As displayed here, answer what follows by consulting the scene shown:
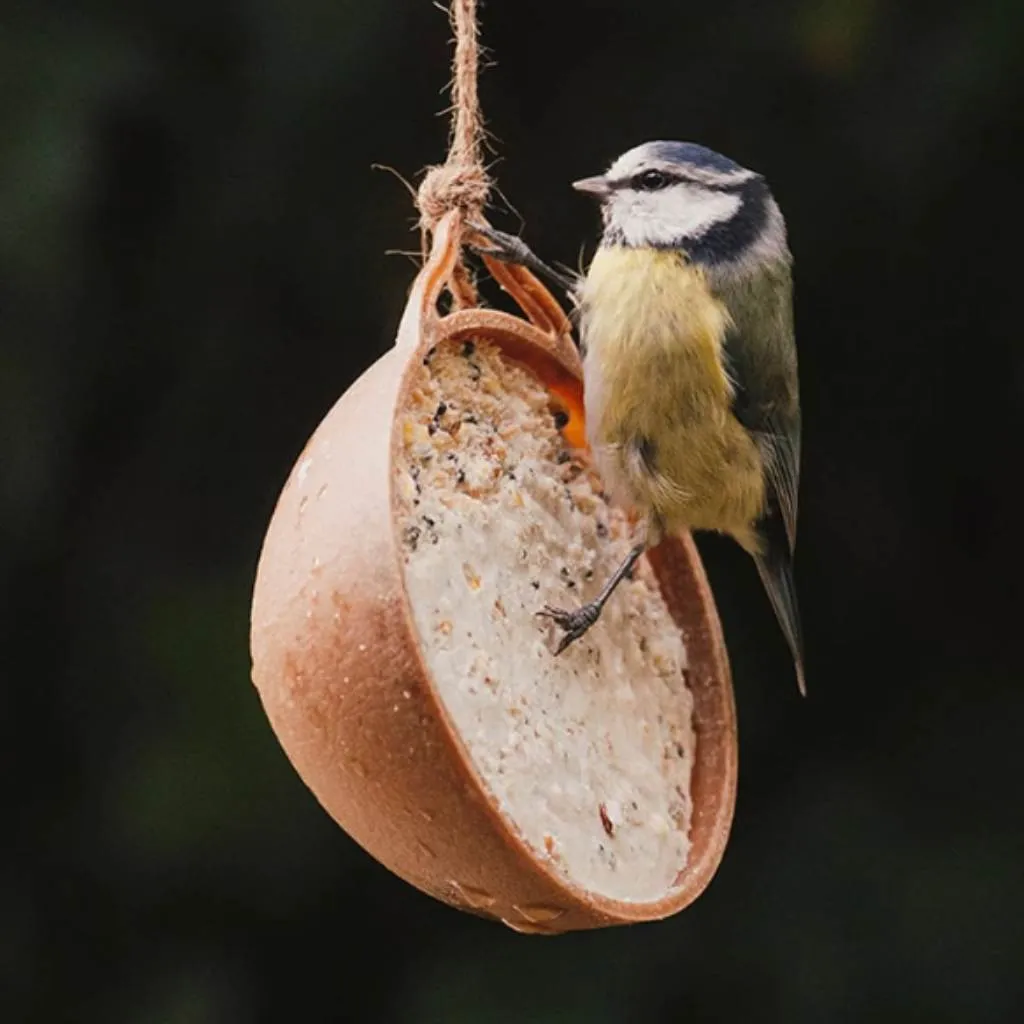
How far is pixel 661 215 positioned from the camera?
63.6 inches

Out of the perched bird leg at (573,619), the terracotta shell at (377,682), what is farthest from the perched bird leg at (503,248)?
the perched bird leg at (573,619)

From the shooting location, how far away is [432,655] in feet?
4.25

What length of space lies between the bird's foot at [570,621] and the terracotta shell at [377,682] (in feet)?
0.78

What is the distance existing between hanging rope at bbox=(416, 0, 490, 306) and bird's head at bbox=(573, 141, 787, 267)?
14 cm

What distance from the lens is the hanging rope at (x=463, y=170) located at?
1498 mm

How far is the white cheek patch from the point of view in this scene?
5.30ft

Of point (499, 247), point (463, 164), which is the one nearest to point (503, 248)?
point (499, 247)

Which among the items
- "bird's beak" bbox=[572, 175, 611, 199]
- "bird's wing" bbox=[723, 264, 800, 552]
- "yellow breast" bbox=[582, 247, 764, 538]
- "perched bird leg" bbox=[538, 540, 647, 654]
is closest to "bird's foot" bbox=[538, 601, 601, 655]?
"perched bird leg" bbox=[538, 540, 647, 654]

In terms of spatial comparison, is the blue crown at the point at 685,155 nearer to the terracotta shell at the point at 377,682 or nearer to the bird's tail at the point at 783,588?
the terracotta shell at the point at 377,682

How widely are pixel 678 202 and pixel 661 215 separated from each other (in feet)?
0.07

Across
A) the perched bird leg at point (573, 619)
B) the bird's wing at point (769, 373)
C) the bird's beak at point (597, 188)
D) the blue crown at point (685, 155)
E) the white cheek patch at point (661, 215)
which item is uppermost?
the blue crown at point (685, 155)

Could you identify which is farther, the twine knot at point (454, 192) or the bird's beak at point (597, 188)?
the bird's beak at point (597, 188)

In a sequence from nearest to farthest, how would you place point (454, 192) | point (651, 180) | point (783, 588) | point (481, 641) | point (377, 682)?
point (377, 682) → point (481, 641) → point (454, 192) → point (651, 180) → point (783, 588)

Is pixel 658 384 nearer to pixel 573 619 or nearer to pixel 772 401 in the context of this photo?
pixel 772 401
